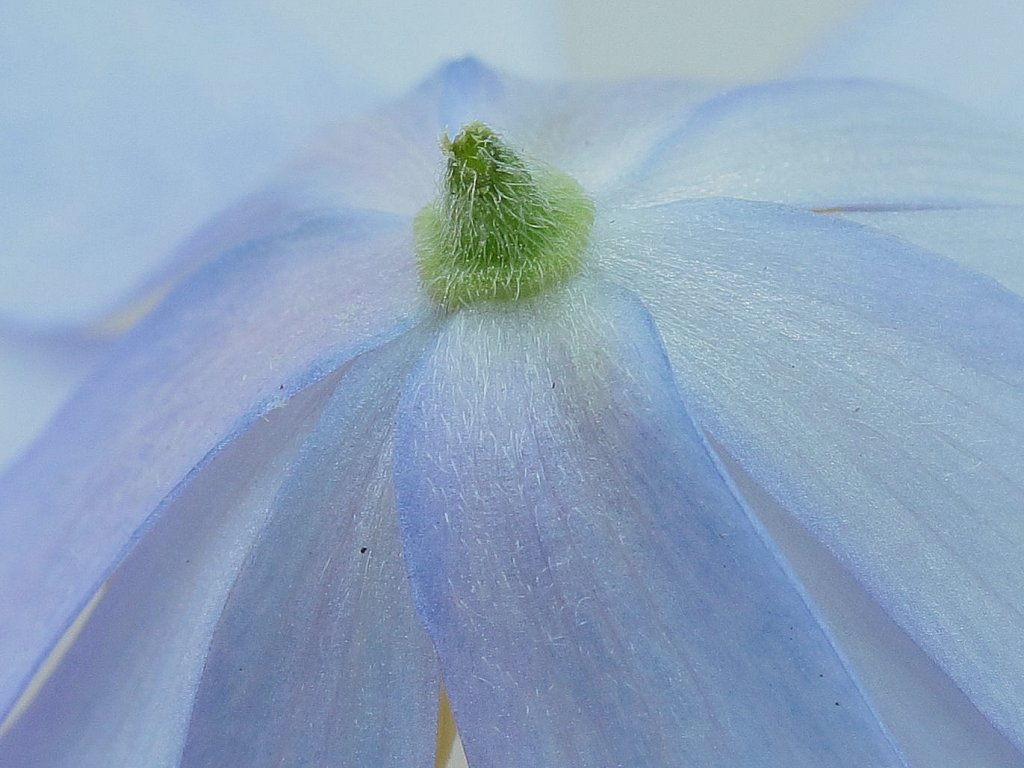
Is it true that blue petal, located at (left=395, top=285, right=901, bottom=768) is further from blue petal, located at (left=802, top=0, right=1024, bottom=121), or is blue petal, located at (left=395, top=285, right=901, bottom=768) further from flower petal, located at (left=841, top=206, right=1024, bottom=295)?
blue petal, located at (left=802, top=0, right=1024, bottom=121)

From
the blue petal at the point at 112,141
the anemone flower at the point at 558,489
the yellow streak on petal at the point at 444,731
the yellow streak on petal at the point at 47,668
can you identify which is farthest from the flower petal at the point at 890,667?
the blue petal at the point at 112,141

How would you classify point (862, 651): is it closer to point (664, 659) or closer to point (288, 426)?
point (664, 659)

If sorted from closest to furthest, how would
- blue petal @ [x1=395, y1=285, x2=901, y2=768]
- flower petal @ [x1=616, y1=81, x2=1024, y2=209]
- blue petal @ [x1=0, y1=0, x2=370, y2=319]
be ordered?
blue petal @ [x1=395, y1=285, x2=901, y2=768] < flower petal @ [x1=616, y1=81, x2=1024, y2=209] < blue petal @ [x1=0, y1=0, x2=370, y2=319]

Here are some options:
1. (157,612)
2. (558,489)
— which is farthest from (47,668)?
(558,489)

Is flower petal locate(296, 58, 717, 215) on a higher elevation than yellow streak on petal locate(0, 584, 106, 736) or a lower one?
higher

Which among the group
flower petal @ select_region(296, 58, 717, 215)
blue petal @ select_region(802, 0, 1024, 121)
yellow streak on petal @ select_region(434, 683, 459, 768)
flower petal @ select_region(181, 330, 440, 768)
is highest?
flower petal @ select_region(296, 58, 717, 215)

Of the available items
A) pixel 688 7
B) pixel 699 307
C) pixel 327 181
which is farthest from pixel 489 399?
pixel 688 7

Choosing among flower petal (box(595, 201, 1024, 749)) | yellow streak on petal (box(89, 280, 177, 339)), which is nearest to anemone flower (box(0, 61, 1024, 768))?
flower petal (box(595, 201, 1024, 749))
